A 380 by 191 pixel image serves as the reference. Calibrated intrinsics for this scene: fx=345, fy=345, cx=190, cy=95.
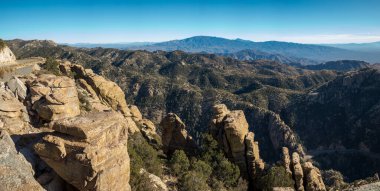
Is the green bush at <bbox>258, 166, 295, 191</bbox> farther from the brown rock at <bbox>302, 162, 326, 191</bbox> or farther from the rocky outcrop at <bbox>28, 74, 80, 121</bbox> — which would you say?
the rocky outcrop at <bbox>28, 74, 80, 121</bbox>

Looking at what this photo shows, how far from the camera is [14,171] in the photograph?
23.5 meters

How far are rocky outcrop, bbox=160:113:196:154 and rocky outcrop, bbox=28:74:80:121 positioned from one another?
958 inches

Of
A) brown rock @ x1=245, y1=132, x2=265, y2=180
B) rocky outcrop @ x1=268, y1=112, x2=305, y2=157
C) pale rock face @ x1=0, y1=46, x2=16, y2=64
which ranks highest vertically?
pale rock face @ x1=0, y1=46, x2=16, y2=64

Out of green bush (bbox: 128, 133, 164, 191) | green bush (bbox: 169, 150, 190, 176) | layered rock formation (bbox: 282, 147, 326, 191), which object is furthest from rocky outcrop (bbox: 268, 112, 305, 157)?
green bush (bbox: 169, 150, 190, 176)

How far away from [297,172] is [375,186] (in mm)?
23308

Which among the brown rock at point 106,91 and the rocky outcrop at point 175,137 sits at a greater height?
the brown rock at point 106,91

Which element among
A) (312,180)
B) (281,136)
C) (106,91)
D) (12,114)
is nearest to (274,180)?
(312,180)

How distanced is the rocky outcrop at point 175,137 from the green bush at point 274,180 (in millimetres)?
13865

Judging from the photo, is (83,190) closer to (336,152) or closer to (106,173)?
(106,173)

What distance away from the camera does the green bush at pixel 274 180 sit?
155 feet

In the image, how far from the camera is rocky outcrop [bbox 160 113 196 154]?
192ft

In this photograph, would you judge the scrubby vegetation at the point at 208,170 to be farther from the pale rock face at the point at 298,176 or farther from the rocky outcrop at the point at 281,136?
the rocky outcrop at the point at 281,136

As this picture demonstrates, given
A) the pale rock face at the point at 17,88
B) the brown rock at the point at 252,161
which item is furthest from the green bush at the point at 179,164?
the pale rock face at the point at 17,88

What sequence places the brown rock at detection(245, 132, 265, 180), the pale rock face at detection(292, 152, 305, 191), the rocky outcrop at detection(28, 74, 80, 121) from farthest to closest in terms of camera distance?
the brown rock at detection(245, 132, 265, 180), the pale rock face at detection(292, 152, 305, 191), the rocky outcrop at detection(28, 74, 80, 121)
